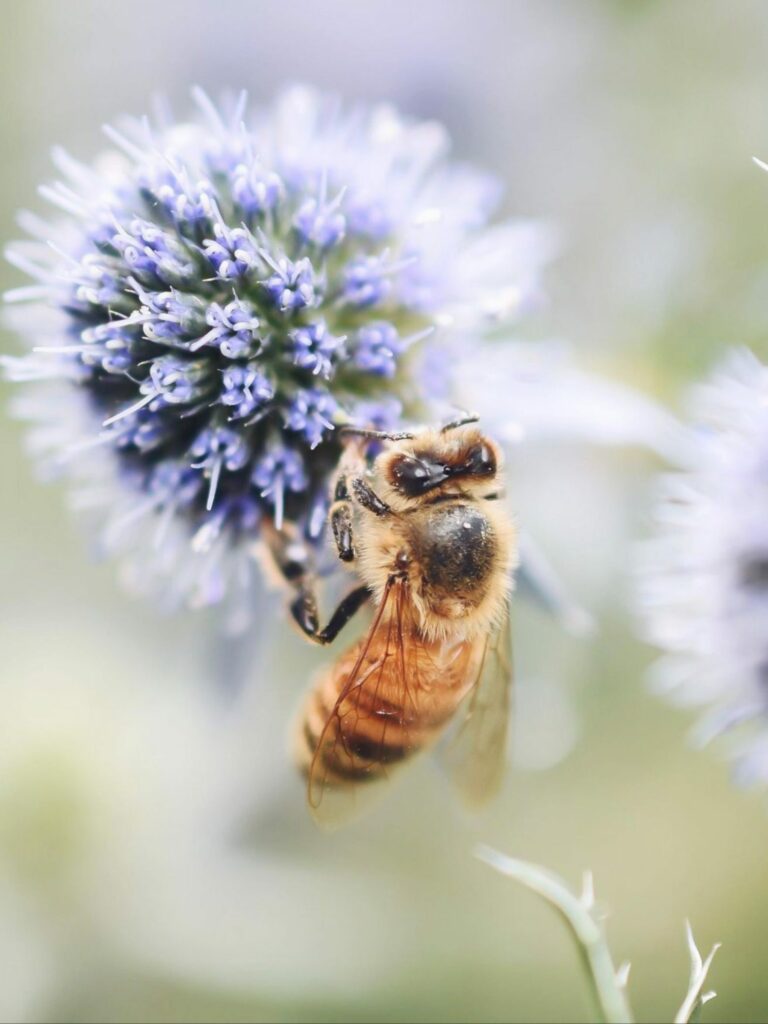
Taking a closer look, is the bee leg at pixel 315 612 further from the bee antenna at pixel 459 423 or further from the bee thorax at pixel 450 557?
the bee antenna at pixel 459 423

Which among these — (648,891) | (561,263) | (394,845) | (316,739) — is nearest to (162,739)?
(394,845)

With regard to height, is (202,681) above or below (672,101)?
below

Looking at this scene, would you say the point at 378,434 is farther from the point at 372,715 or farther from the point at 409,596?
the point at 372,715

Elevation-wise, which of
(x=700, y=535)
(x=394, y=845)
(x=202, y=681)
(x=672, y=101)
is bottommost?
(x=394, y=845)

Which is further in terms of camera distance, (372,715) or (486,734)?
(486,734)

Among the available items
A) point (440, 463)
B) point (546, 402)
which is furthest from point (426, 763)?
point (440, 463)

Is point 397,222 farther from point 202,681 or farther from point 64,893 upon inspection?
point 64,893
